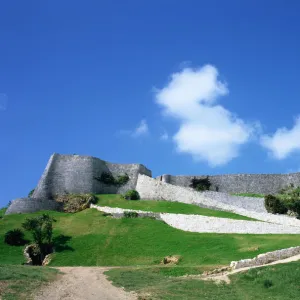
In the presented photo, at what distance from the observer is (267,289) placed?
21.9 m

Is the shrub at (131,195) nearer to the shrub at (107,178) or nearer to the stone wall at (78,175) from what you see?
the stone wall at (78,175)

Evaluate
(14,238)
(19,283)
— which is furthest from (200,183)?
(19,283)

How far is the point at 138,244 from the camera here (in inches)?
1661

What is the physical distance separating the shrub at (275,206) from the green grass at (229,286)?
113ft

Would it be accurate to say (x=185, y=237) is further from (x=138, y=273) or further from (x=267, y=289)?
(x=267, y=289)

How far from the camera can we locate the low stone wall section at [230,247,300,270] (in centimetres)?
2759

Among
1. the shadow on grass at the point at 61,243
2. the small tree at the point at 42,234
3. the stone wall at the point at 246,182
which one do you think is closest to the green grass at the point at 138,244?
the shadow on grass at the point at 61,243

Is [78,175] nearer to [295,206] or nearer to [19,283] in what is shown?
[295,206]

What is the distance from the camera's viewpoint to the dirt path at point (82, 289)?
63.1ft

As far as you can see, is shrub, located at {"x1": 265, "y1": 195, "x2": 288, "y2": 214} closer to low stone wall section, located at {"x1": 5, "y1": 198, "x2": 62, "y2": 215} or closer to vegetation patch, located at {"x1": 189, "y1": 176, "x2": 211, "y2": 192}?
vegetation patch, located at {"x1": 189, "y1": 176, "x2": 211, "y2": 192}

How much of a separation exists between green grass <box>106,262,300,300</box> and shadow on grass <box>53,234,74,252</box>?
1785 centimetres

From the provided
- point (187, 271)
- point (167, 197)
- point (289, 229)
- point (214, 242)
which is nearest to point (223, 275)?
point (187, 271)

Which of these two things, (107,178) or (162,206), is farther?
(107,178)

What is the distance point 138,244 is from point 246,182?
127ft
